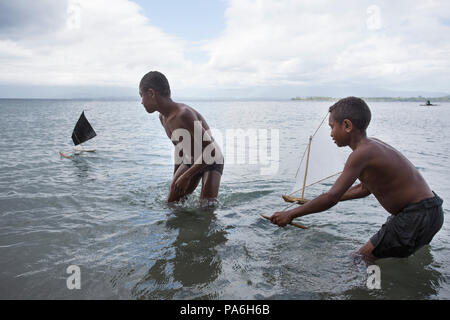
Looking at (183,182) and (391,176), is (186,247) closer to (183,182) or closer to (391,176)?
(183,182)

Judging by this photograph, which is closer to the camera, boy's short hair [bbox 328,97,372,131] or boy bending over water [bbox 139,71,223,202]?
boy's short hair [bbox 328,97,372,131]

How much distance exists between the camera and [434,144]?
15.6 m

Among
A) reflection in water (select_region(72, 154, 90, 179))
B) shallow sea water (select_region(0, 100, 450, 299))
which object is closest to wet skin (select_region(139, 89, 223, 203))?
shallow sea water (select_region(0, 100, 450, 299))

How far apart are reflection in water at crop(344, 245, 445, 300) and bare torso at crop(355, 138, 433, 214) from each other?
719 millimetres

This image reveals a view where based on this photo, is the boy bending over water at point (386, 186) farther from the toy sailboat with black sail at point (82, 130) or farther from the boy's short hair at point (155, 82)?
the toy sailboat with black sail at point (82, 130)

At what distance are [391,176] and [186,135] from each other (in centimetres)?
308

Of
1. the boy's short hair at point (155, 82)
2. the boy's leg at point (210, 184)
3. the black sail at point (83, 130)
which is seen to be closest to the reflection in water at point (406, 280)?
the boy's leg at point (210, 184)

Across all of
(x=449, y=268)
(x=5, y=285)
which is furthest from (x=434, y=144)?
(x=5, y=285)

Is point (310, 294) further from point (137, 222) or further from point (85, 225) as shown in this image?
point (85, 225)

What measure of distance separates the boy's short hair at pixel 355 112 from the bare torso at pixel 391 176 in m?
0.21

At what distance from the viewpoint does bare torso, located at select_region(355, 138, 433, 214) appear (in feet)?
10.7

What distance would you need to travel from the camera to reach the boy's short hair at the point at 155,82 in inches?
199

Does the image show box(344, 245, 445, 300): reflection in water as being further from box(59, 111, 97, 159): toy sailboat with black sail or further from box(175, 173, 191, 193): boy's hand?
box(59, 111, 97, 159): toy sailboat with black sail

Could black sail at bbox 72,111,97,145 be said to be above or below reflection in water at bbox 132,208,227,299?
above
